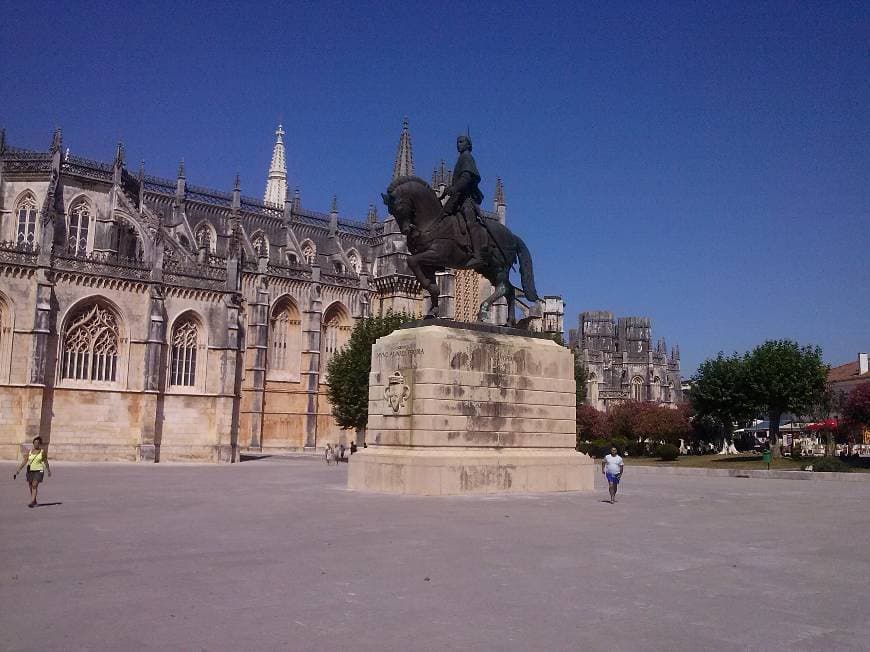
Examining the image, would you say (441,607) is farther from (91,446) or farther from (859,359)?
(859,359)

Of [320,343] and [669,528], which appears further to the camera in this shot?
[320,343]

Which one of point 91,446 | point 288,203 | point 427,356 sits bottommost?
point 91,446

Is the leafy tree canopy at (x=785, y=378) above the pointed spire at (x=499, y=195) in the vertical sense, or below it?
below

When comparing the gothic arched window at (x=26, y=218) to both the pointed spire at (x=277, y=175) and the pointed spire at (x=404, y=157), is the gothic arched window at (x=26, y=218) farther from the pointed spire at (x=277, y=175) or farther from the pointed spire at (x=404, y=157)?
the pointed spire at (x=277, y=175)

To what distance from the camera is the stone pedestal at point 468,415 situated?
16516 mm

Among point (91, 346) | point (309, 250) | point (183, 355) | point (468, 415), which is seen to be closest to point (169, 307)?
point (183, 355)

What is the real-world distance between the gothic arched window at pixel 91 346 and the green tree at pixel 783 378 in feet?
132

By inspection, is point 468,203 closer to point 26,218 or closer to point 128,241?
point 128,241

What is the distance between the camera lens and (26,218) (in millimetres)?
50781

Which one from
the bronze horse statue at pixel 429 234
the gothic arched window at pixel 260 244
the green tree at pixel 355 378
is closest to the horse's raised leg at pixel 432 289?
the bronze horse statue at pixel 429 234

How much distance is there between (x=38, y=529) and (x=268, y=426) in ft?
159

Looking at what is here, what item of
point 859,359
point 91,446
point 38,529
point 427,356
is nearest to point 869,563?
point 427,356

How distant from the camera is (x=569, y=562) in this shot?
28.0 feet

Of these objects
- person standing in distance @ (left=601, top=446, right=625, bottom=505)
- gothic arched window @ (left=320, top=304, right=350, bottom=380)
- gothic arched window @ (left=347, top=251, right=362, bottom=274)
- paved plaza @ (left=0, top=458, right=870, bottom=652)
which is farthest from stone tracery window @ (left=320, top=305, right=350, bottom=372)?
paved plaza @ (left=0, top=458, right=870, bottom=652)
